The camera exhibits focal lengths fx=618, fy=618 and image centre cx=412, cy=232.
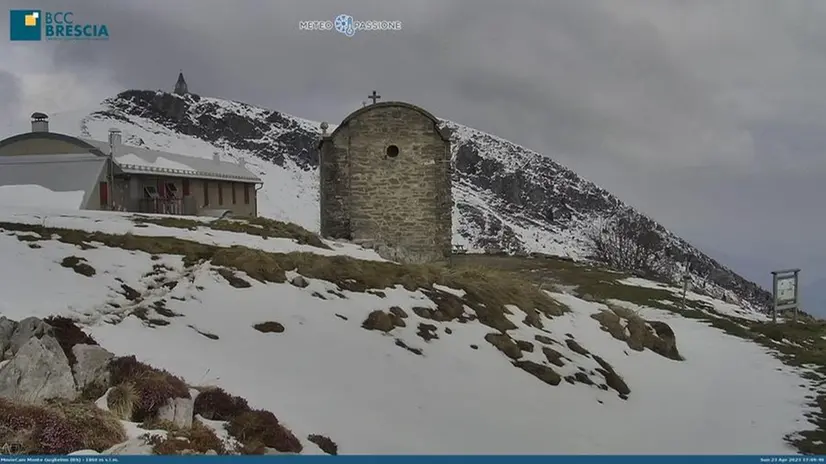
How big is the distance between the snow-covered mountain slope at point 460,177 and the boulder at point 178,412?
135 ft

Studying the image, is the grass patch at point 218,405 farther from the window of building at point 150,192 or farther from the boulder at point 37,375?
the window of building at point 150,192

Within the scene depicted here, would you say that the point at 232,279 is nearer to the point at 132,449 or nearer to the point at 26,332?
the point at 26,332

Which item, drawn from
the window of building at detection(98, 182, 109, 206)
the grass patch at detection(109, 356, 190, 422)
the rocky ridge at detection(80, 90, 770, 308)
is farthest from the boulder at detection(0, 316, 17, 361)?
the rocky ridge at detection(80, 90, 770, 308)

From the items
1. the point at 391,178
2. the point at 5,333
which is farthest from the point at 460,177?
the point at 5,333

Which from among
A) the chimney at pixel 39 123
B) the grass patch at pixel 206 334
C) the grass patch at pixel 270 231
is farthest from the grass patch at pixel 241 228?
the chimney at pixel 39 123

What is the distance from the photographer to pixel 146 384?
5.80 meters

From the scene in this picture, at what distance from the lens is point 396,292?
1170 cm

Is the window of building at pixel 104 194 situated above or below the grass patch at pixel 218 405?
above

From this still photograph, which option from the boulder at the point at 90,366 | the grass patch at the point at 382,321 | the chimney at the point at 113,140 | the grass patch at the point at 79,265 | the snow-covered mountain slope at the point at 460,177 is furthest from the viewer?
the snow-covered mountain slope at the point at 460,177

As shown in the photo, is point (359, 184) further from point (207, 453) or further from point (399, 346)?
point (207, 453)

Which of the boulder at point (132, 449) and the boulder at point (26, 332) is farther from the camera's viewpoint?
the boulder at point (26, 332)

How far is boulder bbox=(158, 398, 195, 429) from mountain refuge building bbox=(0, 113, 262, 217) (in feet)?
66.4

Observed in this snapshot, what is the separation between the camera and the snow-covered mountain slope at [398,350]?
717cm

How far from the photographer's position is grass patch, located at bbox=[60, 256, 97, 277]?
31.4 ft
